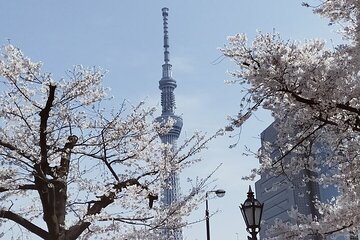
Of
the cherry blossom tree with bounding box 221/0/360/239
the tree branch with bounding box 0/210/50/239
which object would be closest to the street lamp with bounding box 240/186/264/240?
the cherry blossom tree with bounding box 221/0/360/239

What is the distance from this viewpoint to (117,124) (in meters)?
12.8

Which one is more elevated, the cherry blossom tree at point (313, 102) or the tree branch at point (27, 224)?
the cherry blossom tree at point (313, 102)

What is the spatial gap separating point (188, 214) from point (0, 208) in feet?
16.0

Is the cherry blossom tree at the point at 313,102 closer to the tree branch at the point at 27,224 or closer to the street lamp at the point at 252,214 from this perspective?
the street lamp at the point at 252,214

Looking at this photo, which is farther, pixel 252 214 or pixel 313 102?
pixel 252 214

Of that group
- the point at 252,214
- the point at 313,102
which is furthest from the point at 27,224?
the point at 313,102

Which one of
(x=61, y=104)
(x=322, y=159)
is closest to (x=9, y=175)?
(x=61, y=104)

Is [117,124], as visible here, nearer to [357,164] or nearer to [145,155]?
[145,155]

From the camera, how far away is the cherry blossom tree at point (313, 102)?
26.4 ft

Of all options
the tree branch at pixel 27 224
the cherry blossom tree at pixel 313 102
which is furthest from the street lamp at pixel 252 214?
the tree branch at pixel 27 224

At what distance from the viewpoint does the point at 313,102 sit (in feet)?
26.3

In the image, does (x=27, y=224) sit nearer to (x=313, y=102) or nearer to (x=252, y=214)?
(x=252, y=214)

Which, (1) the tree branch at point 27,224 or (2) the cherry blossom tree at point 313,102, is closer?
(2) the cherry blossom tree at point 313,102

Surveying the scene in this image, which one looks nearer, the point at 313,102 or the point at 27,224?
the point at 313,102
